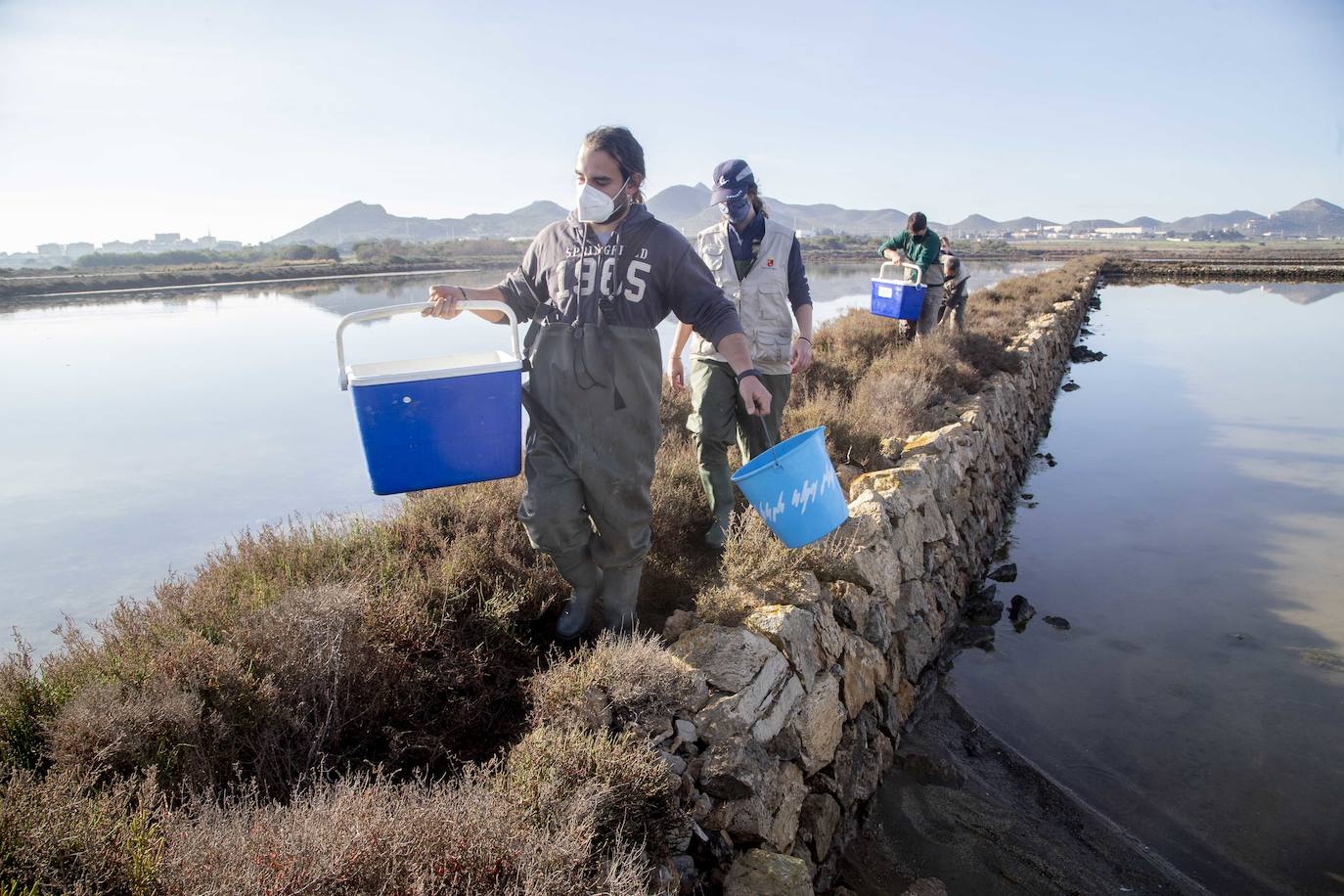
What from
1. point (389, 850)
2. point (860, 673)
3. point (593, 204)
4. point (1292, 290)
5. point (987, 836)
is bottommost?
point (987, 836)

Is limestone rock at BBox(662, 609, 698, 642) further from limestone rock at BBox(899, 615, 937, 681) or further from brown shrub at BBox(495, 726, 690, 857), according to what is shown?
limestone rock at BBox(899, 615, 937, 681)

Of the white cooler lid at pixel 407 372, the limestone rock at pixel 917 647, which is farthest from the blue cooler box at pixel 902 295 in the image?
the white cooler lid at pixel 407 372

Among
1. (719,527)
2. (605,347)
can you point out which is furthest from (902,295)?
(605,347)

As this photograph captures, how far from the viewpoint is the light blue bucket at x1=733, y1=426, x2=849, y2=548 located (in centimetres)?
325

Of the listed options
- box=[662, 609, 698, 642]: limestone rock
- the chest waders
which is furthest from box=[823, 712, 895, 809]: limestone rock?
the chest waders

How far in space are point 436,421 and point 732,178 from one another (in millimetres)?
2161

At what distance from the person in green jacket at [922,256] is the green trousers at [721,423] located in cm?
545

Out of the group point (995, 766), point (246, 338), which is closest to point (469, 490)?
point (995, 766)

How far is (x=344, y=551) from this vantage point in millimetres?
3551

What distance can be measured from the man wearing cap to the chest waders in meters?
1.20

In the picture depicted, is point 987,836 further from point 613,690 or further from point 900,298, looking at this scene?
point 900,298

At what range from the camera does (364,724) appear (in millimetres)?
2529

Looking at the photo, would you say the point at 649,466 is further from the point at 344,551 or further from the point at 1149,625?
the point at 1149,625

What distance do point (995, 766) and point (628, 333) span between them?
3.35m
